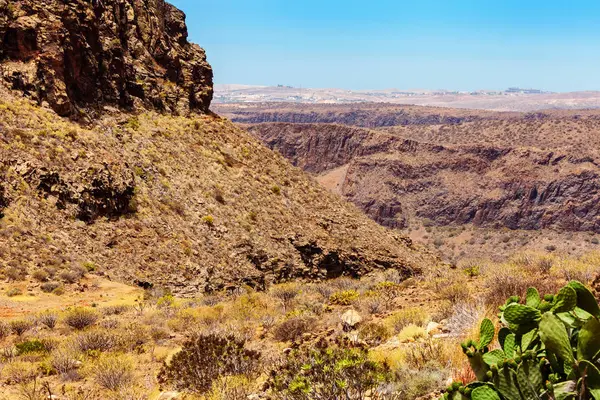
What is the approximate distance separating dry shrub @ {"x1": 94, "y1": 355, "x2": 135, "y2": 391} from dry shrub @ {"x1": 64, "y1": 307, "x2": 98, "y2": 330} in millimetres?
3577

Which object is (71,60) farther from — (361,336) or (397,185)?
(397,185)

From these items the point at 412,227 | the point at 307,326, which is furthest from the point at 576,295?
the point at 412,227

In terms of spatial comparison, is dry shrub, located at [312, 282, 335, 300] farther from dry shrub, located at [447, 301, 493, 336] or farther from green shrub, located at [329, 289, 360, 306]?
dry shrub, located at [447, 301, 493, 336]

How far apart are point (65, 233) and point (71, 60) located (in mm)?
9014

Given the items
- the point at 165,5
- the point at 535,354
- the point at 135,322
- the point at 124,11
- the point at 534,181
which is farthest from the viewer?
the point at 534,181

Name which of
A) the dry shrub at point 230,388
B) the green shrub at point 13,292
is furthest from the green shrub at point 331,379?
the green shrub at point 13,292

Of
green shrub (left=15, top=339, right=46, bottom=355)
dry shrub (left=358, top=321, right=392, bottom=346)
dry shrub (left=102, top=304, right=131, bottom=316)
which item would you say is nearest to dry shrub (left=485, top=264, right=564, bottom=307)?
dry shrub (left=358, top=321, right=392, bottom=346)

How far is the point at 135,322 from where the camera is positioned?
34.8ft

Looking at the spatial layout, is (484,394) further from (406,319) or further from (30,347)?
(30,347)

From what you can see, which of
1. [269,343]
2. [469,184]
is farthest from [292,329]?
[469,184]

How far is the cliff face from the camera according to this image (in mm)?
88688

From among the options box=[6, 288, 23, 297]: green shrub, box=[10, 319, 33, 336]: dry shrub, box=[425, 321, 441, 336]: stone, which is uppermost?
box=[425, 321, 441, 336]: stone

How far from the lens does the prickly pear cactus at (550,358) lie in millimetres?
2883

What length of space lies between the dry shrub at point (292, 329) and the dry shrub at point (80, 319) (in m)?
4.62
